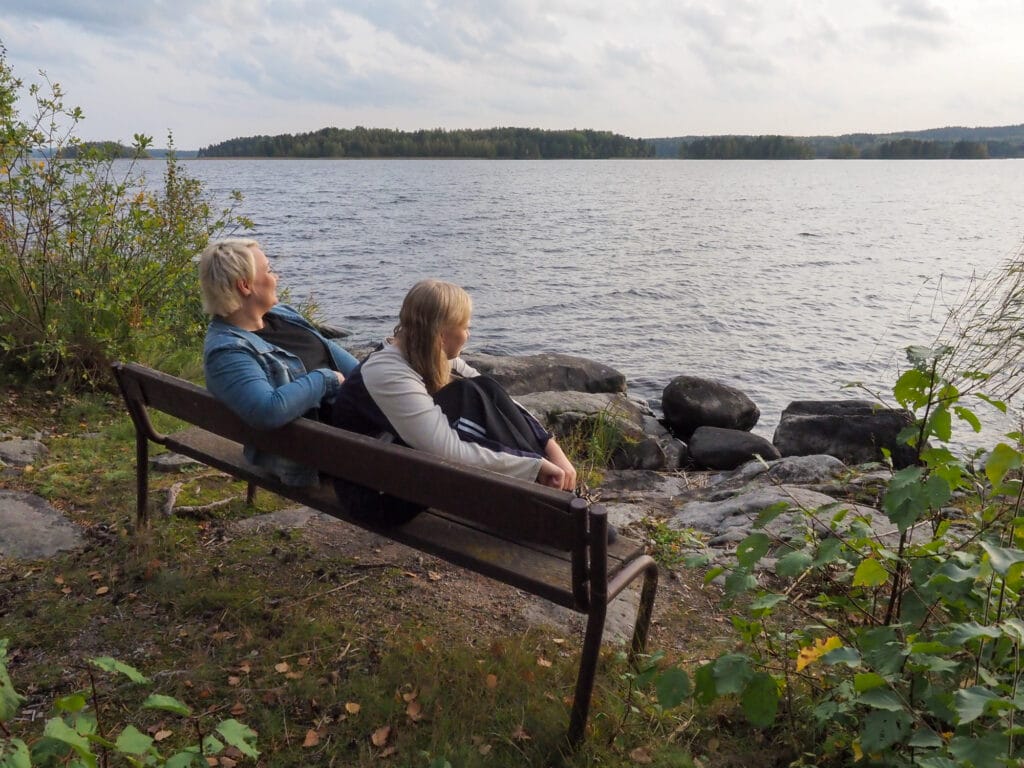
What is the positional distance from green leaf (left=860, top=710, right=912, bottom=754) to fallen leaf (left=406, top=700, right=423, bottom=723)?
159 cm

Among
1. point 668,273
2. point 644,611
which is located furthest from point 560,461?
point 668,273

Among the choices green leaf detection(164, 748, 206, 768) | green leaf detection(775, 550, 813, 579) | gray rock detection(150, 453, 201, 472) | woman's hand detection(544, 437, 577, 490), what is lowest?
gray rock detection(150, 453, 201, 472)

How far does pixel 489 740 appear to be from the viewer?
2830 millimetres

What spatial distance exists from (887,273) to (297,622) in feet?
84.3

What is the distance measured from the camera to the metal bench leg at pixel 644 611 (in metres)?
3.10

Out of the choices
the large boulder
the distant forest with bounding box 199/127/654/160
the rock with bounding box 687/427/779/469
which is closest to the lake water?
the large boulder

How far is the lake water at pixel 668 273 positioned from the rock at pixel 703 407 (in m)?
1.01

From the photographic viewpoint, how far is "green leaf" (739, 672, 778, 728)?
236cm

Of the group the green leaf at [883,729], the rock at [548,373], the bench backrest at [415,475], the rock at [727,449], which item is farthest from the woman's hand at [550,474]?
the rock at [548,373]

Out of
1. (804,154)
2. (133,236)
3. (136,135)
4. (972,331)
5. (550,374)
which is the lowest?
(550,374)

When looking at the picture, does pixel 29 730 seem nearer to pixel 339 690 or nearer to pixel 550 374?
pixel 339 690

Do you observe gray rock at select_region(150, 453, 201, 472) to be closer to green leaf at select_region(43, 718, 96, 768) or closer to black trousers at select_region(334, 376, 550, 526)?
black trousers at select_region(334, 376, 550, 526)

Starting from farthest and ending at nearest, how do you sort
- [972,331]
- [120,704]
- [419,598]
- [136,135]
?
[972,331], [136,135], [419,598], [120,704]

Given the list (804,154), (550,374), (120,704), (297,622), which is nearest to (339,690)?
(297,622)
